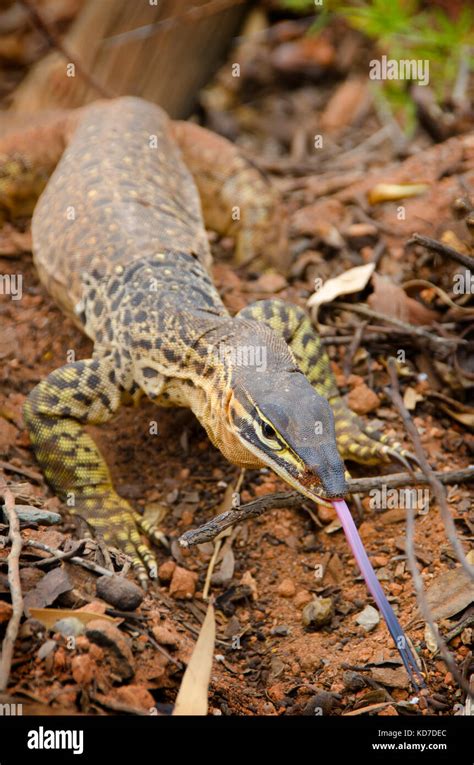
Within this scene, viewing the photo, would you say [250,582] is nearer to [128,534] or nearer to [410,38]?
[128,534]

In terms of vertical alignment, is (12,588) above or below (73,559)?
below

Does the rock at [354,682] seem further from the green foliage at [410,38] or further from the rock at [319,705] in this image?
the green foliage at [410,38]

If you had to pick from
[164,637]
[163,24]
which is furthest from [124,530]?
[163,24]

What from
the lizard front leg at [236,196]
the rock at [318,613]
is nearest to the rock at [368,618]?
the rock at [318,613]

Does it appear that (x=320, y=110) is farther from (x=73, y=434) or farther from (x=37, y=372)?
(x=73, y=434)

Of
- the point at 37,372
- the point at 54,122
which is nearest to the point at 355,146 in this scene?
the point at 54,122

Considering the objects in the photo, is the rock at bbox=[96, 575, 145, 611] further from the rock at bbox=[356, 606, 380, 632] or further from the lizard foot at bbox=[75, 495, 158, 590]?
the rock at bbox=[356, 606, 380, 632]
